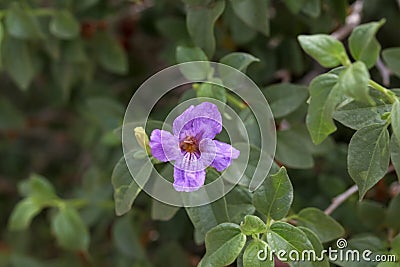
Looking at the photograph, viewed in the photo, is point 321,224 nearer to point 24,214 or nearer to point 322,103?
point 322,103

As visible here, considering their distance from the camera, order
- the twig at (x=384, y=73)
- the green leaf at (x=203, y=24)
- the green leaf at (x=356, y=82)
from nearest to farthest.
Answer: the green leaf at (x=356, y=82) < the green leaf at (x=203, y=24) < the twig at (x=384, y=73)

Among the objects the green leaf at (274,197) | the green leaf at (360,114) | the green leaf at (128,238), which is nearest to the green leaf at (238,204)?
the green leaf at (274,197)

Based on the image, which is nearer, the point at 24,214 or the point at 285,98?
the point at 285,98

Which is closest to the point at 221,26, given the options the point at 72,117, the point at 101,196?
Result: the point at 101,196

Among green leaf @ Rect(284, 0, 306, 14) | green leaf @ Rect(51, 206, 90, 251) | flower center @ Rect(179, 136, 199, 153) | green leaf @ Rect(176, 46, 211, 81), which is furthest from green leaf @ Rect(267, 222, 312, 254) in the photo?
green leaf @ Rect(51, 206, 90, 251)

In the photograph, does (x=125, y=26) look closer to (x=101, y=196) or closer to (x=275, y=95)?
(x=101, y=196)

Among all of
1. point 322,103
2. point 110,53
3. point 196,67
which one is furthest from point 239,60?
point 110,53

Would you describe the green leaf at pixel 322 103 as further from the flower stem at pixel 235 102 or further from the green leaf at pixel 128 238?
the green leaf at pixel 128 238
